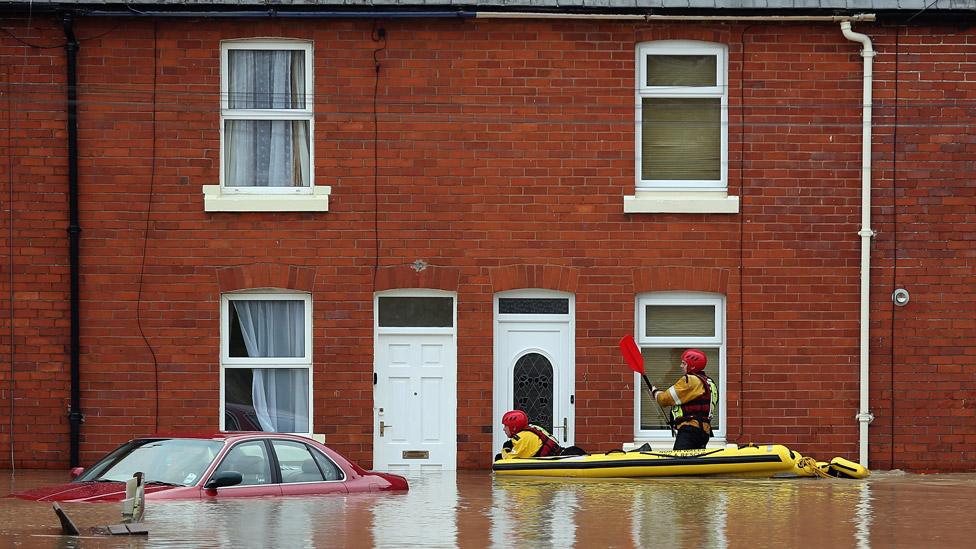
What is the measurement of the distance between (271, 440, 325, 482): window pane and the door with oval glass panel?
19.5 ft

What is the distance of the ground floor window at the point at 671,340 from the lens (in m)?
19.1

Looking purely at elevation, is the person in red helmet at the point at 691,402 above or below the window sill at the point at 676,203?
below

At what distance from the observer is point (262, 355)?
19.1 m

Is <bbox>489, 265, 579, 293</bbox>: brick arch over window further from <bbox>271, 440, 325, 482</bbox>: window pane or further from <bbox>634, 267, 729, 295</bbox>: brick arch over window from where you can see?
<bbox>271, 440, 325, 482</bbox>: window pane

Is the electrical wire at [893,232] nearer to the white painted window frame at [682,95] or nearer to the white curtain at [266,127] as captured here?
the white painted window frame at [682,95]

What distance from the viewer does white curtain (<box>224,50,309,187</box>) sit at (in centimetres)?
1900

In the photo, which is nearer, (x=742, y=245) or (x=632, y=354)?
(x=632, y=354)

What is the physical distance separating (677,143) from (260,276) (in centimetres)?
552

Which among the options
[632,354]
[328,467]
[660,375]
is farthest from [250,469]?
[660,375]

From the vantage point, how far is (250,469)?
1281 cm

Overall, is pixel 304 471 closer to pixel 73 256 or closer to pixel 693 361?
pixel 693 361

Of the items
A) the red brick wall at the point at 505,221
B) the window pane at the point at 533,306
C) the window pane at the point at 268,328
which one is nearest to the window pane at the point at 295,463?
the red brick wall at the point at 505,221

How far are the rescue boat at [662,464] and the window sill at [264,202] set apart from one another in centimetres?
440

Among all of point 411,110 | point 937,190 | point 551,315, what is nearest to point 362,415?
point 551,315
